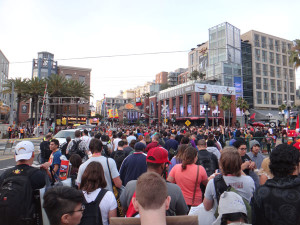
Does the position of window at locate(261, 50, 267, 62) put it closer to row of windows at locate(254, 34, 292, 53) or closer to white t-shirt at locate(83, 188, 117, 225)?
row of windows at locate(254, 34, 292, 53)

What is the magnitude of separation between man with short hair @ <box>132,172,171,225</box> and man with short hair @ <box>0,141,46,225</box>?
1.82m

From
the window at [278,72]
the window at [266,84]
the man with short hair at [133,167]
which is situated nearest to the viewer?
the man with short hair at [133,167]

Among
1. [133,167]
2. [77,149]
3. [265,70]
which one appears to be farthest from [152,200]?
[265,70]

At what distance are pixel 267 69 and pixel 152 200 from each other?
81945mm

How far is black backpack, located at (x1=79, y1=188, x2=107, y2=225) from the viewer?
2.54 m

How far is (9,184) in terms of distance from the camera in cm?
268

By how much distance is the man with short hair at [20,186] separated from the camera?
258 cm

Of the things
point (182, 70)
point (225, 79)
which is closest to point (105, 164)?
point (225, 79)

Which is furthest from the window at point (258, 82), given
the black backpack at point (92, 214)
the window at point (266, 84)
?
the black backpack at point (92, 214)

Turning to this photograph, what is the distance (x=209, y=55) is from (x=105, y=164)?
6960 cm

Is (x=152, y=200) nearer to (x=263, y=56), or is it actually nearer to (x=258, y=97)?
(x=258, y=97)

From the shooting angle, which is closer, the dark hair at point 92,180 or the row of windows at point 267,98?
the dark hair at point 92,180

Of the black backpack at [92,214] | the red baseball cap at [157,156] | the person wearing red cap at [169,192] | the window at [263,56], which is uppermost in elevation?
the window at [263,56]

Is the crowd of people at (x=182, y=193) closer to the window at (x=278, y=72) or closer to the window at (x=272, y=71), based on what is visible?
the window at (x=272, y=71)
